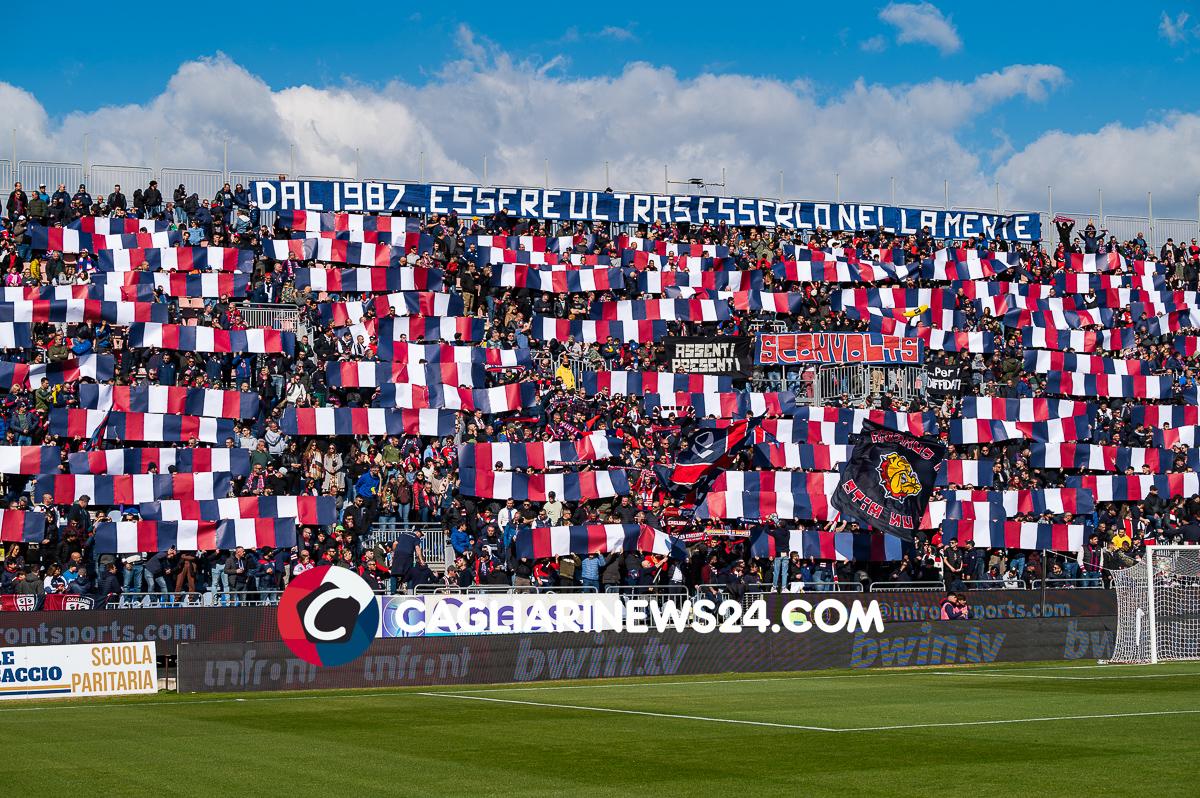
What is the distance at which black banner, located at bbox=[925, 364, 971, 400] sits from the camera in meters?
49.0

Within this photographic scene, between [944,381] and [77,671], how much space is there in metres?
30.8

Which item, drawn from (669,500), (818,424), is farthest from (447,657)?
(818,424)

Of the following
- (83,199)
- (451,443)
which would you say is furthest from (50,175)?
(451,443)

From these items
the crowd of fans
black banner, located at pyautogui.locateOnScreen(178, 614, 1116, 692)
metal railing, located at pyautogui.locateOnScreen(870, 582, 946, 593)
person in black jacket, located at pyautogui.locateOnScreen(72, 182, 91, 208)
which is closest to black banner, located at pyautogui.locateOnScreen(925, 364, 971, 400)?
the crowd of fans

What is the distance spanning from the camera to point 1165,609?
33.0 m

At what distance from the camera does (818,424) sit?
149 ft

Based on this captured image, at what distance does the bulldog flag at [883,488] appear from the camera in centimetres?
3822

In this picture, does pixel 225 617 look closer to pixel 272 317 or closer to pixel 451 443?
pixel 451 443

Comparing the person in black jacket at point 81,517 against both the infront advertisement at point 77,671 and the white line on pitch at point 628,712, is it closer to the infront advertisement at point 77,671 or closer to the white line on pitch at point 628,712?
the infront advertisement at point 77,671

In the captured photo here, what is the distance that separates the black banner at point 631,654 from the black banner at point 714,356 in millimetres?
16415

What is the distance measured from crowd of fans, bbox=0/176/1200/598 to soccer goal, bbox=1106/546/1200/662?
411 cm

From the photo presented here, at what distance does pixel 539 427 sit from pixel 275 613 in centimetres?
1300

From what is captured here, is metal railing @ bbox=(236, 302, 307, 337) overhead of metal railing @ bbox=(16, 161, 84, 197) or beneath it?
beneath

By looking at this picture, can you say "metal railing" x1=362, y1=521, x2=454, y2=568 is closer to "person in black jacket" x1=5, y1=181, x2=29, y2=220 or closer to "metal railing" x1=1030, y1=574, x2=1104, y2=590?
"metal railing" x1=1030, y1=574, x2=1104, y2=590
